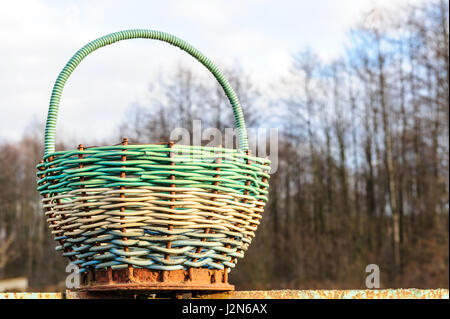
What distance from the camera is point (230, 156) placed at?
3.82 feet

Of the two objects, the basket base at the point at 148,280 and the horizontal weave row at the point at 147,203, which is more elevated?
the horizontal weave row at the point at 147,203

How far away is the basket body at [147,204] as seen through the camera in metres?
1.08

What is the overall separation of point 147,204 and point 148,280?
0.16m

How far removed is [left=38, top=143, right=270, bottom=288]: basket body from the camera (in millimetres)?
1082

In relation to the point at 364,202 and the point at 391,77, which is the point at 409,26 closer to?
the point at 391,77

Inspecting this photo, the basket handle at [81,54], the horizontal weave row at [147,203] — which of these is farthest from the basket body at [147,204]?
the basket handle at [81,54]

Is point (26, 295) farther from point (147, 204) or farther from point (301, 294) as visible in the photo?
point (301, 294)

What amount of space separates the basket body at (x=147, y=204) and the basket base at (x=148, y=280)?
0.06ft

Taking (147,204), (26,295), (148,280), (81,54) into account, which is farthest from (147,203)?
(81,54)

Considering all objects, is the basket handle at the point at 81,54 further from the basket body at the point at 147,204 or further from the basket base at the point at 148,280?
the basket base at the point at 148,280

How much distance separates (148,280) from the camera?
111 cm

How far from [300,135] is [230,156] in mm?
11330
